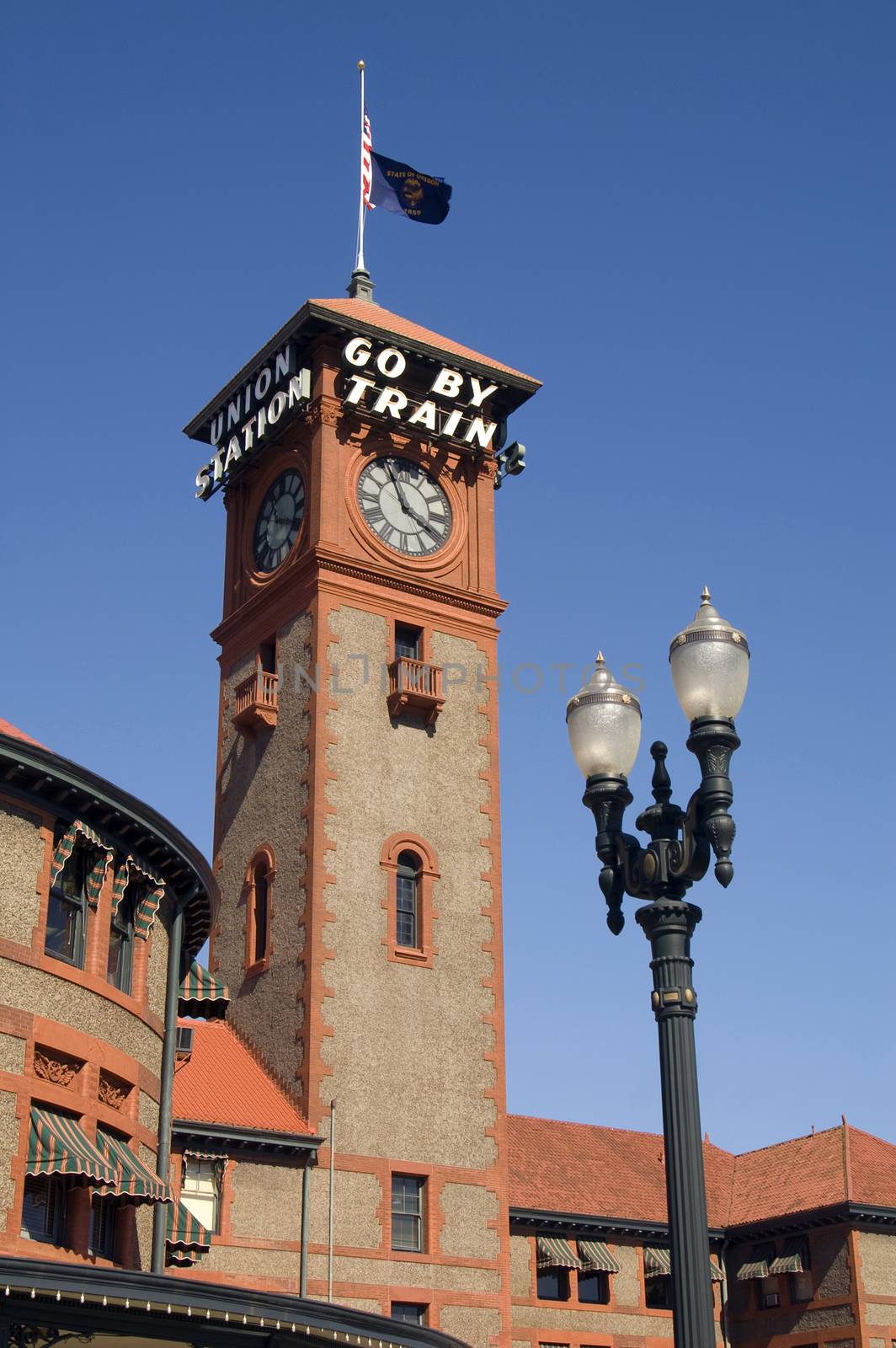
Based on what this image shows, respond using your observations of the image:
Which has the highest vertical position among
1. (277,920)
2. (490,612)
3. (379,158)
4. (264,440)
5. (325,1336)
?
(379,158)

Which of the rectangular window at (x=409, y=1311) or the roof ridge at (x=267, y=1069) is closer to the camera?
the rectangular window at (x=409, y=1311)

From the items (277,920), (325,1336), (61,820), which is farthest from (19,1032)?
(277,920)

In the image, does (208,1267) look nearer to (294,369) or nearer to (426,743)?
(426,743)

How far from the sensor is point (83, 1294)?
20625 millimetres

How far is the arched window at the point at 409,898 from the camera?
42594mm

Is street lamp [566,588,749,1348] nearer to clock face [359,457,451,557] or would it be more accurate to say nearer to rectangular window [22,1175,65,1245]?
rectangular window [22,1175,65,1245]

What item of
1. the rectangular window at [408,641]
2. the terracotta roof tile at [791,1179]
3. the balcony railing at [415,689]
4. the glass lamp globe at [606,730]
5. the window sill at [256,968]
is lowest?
the glass lamp globe at [606,730]

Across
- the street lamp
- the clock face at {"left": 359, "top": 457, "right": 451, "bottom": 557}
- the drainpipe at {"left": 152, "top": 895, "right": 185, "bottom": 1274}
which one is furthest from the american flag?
the street lamp

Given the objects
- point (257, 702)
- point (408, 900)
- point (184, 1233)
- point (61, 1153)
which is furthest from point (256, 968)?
point (61, 1153)

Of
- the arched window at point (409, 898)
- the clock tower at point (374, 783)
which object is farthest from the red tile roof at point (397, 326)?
the arched window at point (409, 898)

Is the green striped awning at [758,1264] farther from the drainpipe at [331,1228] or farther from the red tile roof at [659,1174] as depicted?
the drainpipe at [331,1228]

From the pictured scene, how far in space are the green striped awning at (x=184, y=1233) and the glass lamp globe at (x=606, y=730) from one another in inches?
646

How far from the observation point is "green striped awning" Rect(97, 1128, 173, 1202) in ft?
82.9

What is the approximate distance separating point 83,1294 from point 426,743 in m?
25.6
